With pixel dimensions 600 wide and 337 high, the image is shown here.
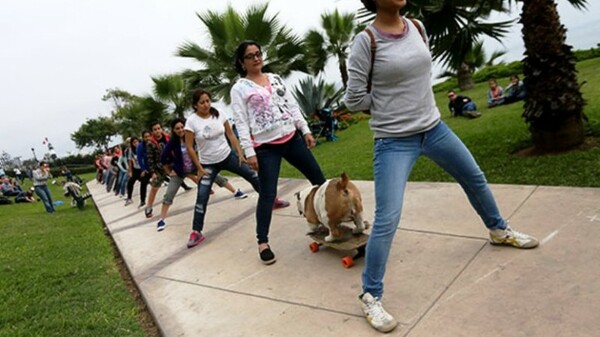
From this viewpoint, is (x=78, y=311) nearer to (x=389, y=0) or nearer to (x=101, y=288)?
(x=101, y=288)

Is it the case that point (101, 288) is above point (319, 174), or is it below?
below

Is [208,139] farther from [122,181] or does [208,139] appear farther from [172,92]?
[172,92]

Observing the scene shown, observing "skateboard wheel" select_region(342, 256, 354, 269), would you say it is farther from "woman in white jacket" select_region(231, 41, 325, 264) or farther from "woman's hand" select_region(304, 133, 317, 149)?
"woman's hand" select_region(304, 133, 317, 149)

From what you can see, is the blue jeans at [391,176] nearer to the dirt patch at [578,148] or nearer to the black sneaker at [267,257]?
the black sneaker at [267,257]

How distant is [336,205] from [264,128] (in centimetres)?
84

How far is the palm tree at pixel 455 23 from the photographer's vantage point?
5523 millimetres

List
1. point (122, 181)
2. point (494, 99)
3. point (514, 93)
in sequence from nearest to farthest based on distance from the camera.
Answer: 1. point (122, 181)
2. point (514, 93)
3. point (494, 99)

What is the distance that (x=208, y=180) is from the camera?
4781 mm

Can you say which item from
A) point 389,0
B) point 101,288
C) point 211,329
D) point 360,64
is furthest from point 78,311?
point 389,0

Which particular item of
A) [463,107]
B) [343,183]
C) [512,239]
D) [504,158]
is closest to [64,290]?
[343,183]

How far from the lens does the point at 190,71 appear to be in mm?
14453

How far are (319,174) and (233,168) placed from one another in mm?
1510

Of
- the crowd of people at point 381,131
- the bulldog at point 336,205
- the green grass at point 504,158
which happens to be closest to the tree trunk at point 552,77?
the green grass at point 504,158

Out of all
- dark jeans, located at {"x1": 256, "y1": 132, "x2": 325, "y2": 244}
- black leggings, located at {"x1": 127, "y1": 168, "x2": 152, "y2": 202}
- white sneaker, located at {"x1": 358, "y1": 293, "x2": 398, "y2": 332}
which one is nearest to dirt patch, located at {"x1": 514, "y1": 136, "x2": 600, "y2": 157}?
dark jeans, located at {"x1": 256, "y1": 132, "x2": 325, "y2": 244}
